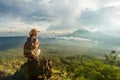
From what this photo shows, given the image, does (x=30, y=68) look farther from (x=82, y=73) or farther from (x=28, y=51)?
(x=82, y=73)

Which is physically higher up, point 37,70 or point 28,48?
point 28,48

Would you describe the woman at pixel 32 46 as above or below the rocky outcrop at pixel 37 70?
above

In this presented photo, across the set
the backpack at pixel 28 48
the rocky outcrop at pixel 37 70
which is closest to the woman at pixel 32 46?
the backpack at pixel 28 48

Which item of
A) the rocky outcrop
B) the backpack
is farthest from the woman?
the rocky outcrop

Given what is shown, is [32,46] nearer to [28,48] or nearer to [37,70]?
[28,48]

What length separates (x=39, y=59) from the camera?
9119 centimetres

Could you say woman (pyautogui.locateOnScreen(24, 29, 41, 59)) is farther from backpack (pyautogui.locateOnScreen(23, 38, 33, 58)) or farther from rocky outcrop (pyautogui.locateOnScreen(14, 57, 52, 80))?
rocky outcrop (pyautogui.locateOnScreen(14, 57, 52, 80))

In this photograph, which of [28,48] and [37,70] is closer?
[37,70]

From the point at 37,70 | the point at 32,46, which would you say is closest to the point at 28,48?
the point at 32,46

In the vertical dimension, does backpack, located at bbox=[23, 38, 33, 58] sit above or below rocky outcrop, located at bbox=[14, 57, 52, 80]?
above

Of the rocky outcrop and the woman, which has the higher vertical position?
the woman

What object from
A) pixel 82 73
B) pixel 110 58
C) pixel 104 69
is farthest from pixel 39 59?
pixel 110 58

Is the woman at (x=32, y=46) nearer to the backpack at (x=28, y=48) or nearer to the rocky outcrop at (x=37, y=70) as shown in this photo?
the backpack at (x=28, y=48)

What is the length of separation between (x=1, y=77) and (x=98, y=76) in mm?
69685
